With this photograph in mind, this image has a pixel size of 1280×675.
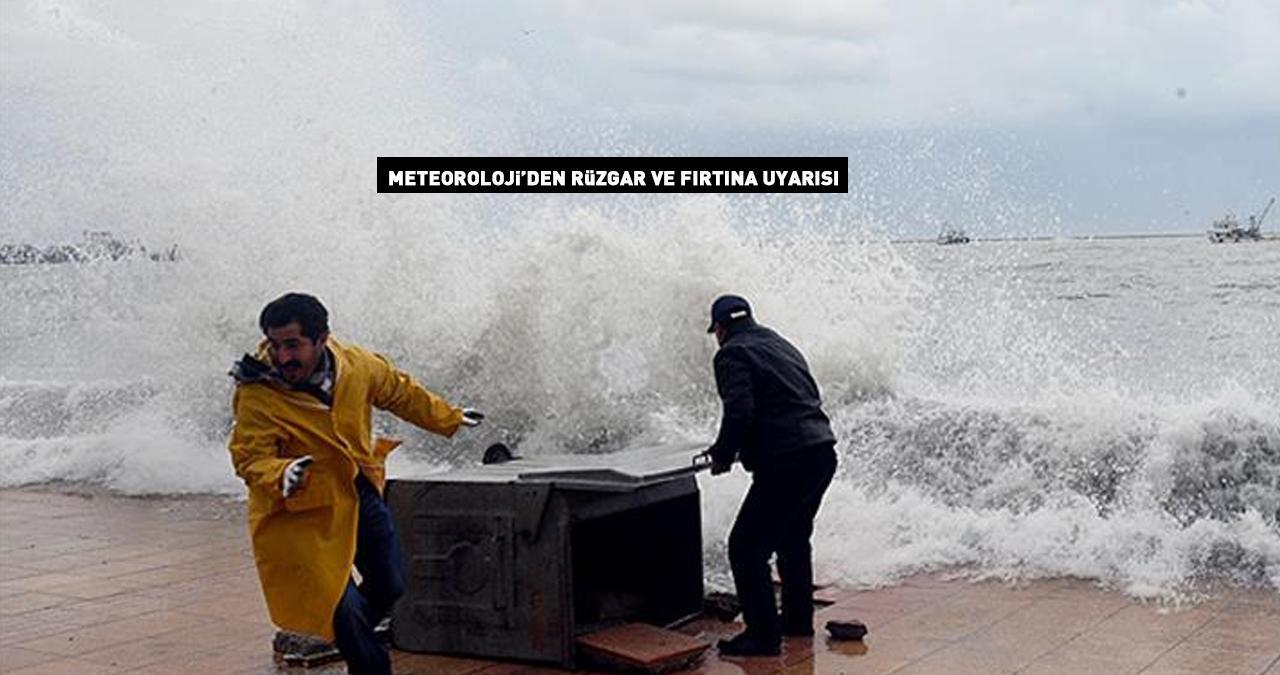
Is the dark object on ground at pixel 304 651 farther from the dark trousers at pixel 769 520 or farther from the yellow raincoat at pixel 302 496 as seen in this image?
the dark trousers at pixel 769 520

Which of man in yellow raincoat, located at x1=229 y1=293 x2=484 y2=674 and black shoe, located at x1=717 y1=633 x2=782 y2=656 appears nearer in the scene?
man in yellow raincoat, located at x1=229 y1=293 x2=484 y2=674

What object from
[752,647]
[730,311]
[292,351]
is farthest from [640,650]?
[292,351]

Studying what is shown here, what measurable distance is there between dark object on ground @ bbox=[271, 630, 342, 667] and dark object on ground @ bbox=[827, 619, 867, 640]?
231cm

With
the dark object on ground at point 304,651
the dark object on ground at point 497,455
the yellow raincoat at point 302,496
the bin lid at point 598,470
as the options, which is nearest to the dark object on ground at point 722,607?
the bin lid at point 598,470

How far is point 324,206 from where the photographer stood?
15.5 meters

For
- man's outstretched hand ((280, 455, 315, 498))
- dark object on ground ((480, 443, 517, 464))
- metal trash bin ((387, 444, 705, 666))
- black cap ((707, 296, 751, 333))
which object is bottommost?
metal trash bin ((387, 444, 705, 666))

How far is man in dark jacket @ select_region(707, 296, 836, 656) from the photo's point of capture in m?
5.86

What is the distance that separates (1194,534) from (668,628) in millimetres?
3479

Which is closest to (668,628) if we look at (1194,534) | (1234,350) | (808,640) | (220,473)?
(808,640)

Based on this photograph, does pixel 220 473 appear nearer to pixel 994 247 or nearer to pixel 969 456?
pixel 969 456

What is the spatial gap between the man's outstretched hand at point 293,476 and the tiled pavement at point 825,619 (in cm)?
192

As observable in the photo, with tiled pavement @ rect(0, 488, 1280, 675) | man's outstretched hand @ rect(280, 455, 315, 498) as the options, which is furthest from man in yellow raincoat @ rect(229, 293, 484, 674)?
tiled pavement @ rect(0, 488, 1280, 675)

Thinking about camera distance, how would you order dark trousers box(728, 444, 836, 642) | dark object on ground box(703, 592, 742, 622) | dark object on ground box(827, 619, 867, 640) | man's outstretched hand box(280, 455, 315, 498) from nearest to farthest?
man's outstretched hand box(280, 455, 315, 498)
dark trousers box(728, 444, 836, 642)
dark object on ground box(827, 619, 867, 640)
dark object on ground box(703, 592, 742, 622)

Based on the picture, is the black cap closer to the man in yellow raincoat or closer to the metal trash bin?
the metal trash bin
